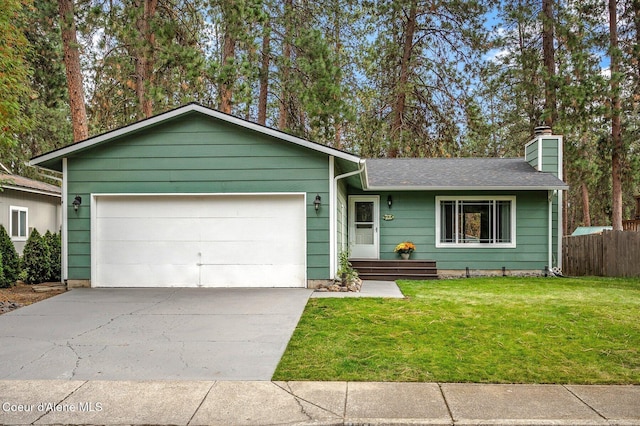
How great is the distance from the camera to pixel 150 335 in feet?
19.9

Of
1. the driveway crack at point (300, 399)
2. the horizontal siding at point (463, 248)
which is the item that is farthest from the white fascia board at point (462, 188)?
the driveway crack at point (300, 399)

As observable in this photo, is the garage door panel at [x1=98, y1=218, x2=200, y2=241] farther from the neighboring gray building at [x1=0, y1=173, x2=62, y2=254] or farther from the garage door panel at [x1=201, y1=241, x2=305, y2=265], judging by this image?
the neighboring gray building at [x1=0, y1=173, x2=62, y2=254]

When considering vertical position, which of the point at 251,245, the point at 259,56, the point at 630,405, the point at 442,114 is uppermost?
the point at 259,56

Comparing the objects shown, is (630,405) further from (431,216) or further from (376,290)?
(431,216)

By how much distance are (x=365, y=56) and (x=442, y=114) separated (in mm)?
3787

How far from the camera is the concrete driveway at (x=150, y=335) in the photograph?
475 centimetres

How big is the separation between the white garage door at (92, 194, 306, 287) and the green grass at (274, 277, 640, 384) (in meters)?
1.87

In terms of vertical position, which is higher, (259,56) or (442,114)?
(259,56)

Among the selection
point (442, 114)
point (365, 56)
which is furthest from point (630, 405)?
point (365, 56)

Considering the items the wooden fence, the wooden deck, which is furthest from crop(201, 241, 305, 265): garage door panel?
the wooden deck

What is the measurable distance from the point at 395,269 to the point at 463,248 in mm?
1959

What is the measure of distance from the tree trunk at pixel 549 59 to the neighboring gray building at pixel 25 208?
56.8 feet

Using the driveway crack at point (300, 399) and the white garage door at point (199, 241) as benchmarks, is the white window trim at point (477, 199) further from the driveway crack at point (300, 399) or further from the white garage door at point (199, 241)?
the driveway crack at point (300, 399)

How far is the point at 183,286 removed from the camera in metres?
9.73
